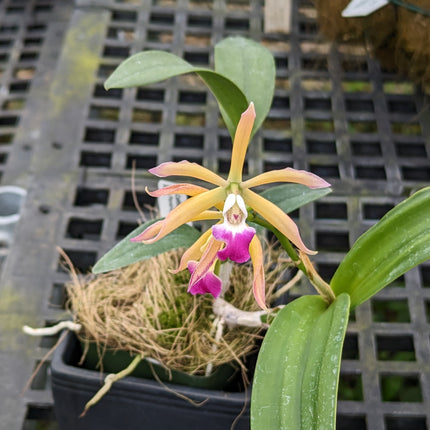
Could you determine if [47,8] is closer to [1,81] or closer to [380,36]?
[1,81]

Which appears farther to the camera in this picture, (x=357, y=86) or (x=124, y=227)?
(x=357, y=86)

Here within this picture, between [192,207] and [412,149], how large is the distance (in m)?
0.77

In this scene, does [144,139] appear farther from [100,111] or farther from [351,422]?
[351,422]

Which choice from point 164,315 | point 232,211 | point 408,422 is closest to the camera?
point 232,211

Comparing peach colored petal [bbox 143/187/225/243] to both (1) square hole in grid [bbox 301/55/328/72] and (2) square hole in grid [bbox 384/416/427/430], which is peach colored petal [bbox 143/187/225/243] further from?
(1) square hole in grid [bbox 301/55/328/72]

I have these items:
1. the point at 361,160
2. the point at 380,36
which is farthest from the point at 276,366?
the point at 380,36

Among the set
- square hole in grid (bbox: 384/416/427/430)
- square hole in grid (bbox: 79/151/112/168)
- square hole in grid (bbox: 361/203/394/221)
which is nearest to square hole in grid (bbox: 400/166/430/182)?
square hole in grid (bbox: 361/203/394/221)

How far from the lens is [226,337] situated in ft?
2.83

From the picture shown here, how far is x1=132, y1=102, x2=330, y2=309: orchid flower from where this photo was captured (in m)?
0.65

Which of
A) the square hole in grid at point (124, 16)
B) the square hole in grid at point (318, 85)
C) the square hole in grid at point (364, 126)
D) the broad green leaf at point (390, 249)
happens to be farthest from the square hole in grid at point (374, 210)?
the square hole in grid at point (124, 16)

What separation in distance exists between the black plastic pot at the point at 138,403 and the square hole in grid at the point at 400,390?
1.71 feet

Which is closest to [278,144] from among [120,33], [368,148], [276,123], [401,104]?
[276,123]

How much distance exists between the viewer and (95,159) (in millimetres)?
1271

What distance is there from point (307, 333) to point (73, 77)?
3.01ft
